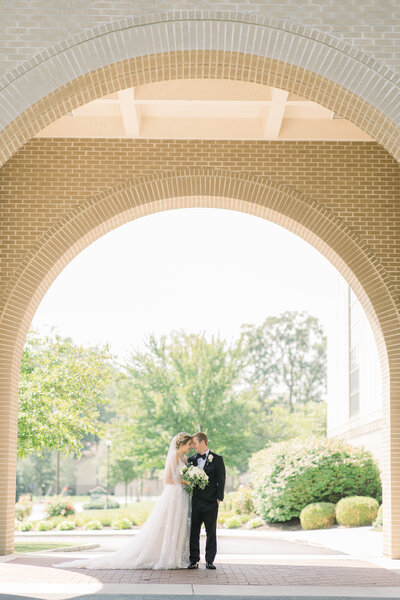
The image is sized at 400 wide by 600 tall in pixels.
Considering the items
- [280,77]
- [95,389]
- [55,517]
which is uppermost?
[280,77]

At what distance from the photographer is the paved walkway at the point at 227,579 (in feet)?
27.9

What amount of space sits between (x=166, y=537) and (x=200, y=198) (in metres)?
5.86

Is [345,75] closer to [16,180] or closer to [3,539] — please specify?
[16,180]

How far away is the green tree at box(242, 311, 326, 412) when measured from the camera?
237 ft

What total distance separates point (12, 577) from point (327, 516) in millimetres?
12792

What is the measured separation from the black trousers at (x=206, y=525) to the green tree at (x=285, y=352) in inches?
2400

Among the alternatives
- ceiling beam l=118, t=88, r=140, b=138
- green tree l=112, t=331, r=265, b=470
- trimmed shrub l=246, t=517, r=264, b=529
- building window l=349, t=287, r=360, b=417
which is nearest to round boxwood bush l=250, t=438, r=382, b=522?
trimmed shrub l=246, t=517, r=264, b=529

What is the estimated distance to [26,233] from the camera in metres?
13.4

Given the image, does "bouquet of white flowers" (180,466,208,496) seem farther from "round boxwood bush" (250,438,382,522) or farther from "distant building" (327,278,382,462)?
"distant building" (327,278,382,462)

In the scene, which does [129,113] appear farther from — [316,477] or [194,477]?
[316,477]

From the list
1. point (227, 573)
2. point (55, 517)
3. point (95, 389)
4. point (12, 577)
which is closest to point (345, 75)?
point (227, 573)

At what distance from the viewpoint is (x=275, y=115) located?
41.8 ft

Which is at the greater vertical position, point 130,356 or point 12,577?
point 130,356

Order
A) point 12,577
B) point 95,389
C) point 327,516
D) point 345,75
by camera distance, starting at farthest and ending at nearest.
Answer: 1. point 327,516
2. point 95,389
3. point 12,577
4. point 345,75
